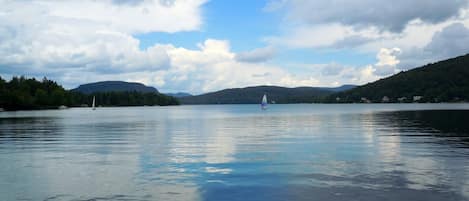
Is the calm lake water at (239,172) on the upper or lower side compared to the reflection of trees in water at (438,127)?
lower

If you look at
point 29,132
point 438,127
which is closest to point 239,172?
point 29,132

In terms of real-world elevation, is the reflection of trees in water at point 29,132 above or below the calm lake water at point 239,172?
above

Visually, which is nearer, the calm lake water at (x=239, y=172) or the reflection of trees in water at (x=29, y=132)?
the calm lake water at (x=239, y=172)

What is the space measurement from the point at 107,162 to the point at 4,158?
7835mm

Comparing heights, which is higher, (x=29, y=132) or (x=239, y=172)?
(x=29, y=132)

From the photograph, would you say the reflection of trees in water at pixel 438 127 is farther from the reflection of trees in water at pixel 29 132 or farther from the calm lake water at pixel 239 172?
the reflection of trees in water at pixel 29 132

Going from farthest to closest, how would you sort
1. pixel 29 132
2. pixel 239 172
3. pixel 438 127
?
pixel 438 127 < pixel 29 132 < pixel 239 172

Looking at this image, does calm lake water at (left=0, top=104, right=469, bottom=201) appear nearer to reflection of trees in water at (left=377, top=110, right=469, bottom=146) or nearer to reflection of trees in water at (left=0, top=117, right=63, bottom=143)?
reflection of trees in water at (left=377, top=110, right=469, bottom=146)

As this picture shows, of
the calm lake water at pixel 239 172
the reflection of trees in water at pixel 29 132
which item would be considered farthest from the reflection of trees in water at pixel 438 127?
the reflection of trees in water at pixel 29 132

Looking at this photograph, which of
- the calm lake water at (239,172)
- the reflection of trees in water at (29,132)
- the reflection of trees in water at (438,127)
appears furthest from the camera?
the reflection of trees in water at (29,132)

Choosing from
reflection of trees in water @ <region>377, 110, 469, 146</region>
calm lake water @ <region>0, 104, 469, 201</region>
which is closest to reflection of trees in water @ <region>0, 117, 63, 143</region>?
calm lake water @ <region>0, 104, 469, 201</region>

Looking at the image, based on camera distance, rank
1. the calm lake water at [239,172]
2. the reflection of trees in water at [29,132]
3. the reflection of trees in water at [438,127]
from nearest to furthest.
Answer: the calm lake water at [239,172], the reflection of trees in water at [438,127], the reflection of trees in water at [29,132]

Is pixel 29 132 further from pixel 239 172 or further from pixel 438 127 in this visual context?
pixel 438 127

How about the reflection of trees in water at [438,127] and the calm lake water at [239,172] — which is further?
the reflection of trees in water at [438,127]
